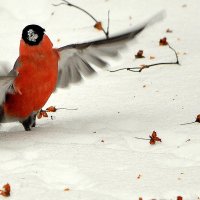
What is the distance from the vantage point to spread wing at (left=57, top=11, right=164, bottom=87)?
3119mm

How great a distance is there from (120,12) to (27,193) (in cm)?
323

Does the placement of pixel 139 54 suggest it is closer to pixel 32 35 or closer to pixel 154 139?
pixel 32 35

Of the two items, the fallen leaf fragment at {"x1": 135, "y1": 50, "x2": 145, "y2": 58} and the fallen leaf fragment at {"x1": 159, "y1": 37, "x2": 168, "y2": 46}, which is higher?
the fallen leaf fragment at {"x1": 159, "y1": 37, "x2": 168, "y2": 46}

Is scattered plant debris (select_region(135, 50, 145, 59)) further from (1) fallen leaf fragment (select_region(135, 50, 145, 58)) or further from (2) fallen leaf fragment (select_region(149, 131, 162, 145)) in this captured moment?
(2) fallen leaf fragment (select_region(149, 131, 162, 145))

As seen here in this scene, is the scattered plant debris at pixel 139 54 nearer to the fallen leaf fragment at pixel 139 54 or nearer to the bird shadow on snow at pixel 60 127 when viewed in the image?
the fallen leaf fragment at pixel 139 54

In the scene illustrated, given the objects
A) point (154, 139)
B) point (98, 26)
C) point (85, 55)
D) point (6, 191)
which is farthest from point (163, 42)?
point (6, 191)

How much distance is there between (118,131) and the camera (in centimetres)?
291

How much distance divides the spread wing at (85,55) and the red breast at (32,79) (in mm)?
279

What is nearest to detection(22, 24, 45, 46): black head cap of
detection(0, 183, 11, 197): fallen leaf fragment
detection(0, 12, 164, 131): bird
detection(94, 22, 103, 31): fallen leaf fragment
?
detection(0, 12, 164, 131): bird

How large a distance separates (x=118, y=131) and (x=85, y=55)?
65 centimetres

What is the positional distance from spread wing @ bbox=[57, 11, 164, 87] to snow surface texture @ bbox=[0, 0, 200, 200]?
0.41 ft

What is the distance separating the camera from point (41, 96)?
9.70ft

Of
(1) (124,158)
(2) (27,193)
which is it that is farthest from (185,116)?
(2) (27,193)

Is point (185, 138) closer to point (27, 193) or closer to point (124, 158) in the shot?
point (124, 158)
